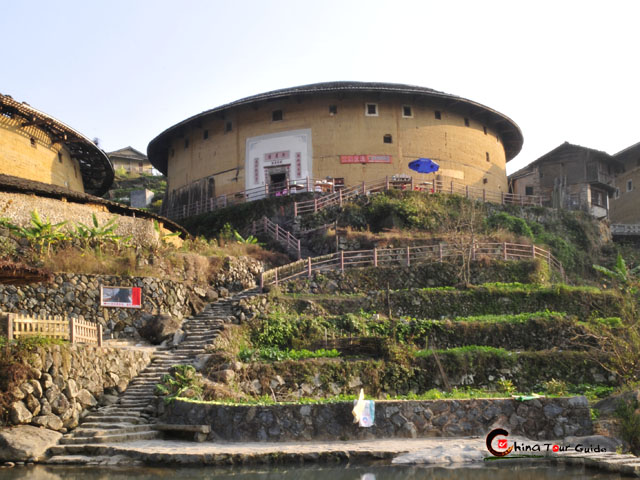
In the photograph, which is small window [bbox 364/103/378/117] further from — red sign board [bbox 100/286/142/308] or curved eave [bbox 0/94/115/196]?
red sign board [bbox 100/286/142/308]

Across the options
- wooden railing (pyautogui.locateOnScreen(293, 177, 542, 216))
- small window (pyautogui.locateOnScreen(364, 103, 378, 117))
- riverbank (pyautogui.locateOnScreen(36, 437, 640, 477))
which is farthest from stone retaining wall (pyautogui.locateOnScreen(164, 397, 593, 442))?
small window (pyautogui.locateOnScreen(364, 103, 378, 117))

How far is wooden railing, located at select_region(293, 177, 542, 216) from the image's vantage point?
103 ft

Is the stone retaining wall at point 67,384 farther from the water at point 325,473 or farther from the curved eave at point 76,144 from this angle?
the curved eave at point 76,144

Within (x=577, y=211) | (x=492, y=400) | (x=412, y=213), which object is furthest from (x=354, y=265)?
(x=577, y=211)

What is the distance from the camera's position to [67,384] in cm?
1587

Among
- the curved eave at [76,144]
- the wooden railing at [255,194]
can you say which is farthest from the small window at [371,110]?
the curved eave at [76,144]

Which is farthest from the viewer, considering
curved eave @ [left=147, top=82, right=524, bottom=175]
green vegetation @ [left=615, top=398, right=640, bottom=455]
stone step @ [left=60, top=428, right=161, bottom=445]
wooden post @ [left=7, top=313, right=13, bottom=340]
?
curved eave @ [left=147, top=82, right=524, bottom=175]

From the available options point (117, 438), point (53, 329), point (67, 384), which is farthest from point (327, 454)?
point (53, 329)

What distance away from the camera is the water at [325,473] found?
12094mm

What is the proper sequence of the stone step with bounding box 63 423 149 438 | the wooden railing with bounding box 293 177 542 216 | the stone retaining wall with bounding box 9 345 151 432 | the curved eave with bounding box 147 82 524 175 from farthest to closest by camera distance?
the curved eave with bounding box 147 82 524 175 → the wooden railing with bounding box 293 177 542 216 → the stone step with bounding box 63 423 149 438 → the stone retaining wall with bounding box 9 345 151 432

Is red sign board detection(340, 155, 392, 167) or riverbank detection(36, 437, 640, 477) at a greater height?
red sign board detection(340, 155, 392, 167)

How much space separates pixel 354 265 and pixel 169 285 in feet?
23.0

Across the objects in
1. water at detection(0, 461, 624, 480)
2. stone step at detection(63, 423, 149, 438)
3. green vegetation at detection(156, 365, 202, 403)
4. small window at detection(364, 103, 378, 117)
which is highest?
small window at detection(364, 103, 378, 117)

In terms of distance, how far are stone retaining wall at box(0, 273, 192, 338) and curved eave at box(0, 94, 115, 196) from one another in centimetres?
987
